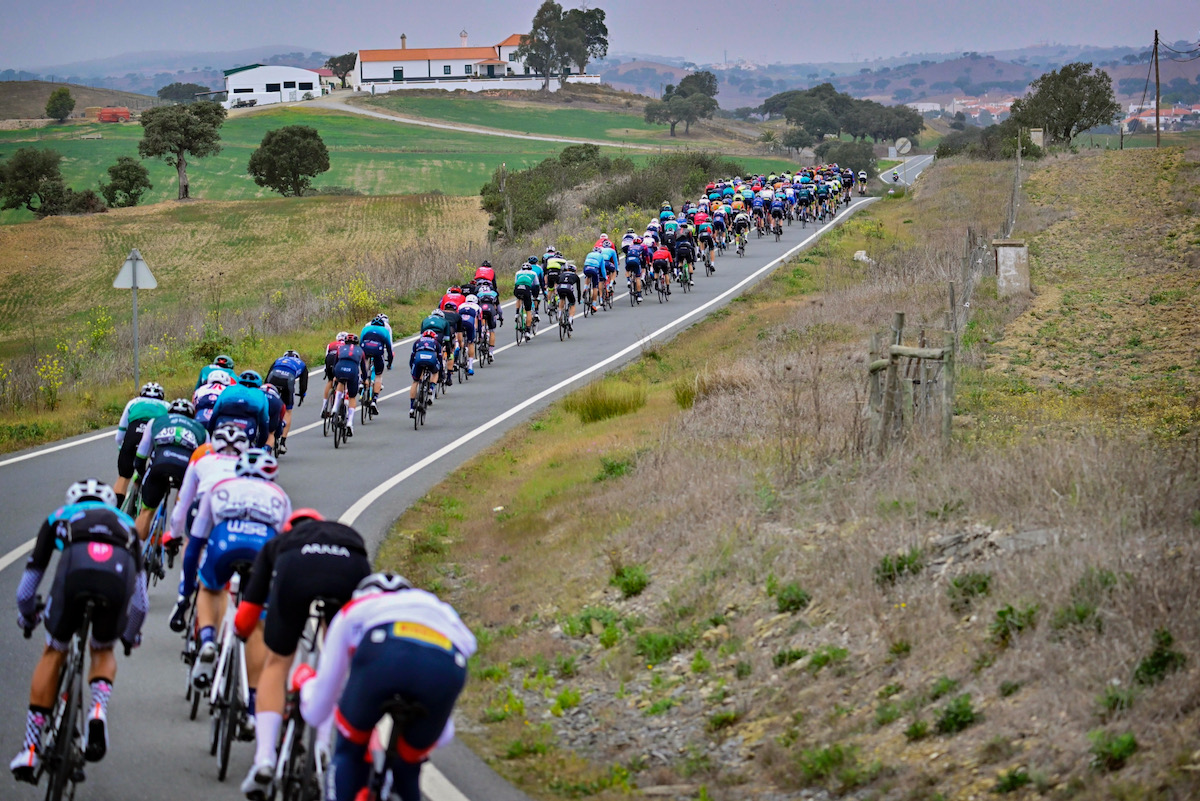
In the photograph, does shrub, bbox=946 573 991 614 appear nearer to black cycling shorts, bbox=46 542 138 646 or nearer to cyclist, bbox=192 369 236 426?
black cycling shorts, bbox=46 542 138 646

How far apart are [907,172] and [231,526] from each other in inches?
3990

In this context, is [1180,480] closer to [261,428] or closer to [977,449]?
[977,449]

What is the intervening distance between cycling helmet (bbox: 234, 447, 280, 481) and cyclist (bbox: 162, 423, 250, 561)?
352 mm

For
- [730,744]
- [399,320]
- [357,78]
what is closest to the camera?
[730,744]

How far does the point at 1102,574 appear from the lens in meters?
7.84

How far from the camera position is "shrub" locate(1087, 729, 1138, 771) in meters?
6.27

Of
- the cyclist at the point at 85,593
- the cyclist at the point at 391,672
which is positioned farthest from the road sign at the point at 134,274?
the cyclist at the point at 391,672

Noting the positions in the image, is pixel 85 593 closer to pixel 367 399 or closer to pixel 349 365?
pixel 349 365

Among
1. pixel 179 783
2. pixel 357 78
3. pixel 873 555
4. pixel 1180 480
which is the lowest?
pixel 179 783

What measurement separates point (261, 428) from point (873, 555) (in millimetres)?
6042

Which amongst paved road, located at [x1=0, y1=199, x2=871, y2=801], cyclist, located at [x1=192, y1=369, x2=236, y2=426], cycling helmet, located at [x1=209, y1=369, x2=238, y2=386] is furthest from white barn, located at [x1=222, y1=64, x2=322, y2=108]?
cyclist, located at [x1=192, y1=369, x2=236, y2=426]

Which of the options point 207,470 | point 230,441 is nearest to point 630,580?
point 230,441

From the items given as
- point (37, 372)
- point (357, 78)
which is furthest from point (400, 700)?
point (357, 78)

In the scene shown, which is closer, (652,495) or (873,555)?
(873,555)
